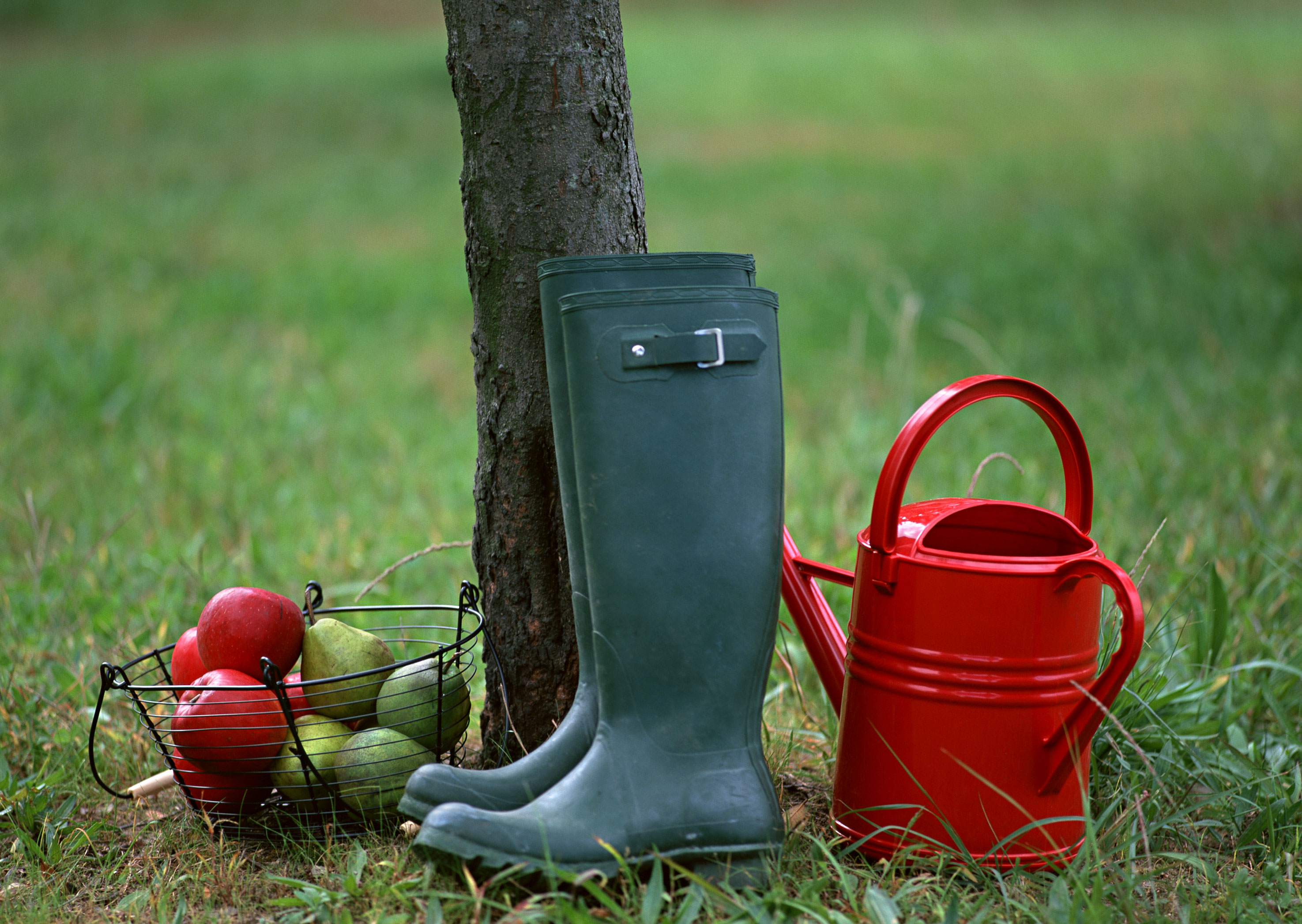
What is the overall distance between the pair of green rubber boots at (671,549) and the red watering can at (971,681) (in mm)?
205

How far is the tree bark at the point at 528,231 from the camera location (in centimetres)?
169

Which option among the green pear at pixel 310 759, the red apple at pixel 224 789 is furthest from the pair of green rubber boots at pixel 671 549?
the red apple at pixel 224 789

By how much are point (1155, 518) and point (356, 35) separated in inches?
808

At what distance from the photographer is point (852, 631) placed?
5.47 ft

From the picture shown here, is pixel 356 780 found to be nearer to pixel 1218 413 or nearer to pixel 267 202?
pixel 1218 413

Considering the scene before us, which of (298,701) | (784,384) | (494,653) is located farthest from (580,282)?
(784,384)

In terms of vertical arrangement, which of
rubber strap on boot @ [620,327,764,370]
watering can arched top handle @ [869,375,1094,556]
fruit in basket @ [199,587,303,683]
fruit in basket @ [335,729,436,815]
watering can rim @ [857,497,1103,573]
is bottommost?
fruit in basket @ [335,729,436,815]

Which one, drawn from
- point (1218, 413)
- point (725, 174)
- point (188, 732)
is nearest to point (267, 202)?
point (725, 174)

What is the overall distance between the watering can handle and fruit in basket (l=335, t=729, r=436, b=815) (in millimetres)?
935

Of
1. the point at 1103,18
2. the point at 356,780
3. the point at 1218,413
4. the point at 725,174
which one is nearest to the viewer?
the point at 356,780

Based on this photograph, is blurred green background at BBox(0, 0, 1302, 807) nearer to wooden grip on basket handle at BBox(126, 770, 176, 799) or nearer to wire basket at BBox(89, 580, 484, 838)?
wooden grip on basket handle at BBox(126, 770, 176, 799)

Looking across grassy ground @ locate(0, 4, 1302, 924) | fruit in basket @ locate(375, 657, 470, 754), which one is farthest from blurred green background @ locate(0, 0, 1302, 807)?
fruit in basket @ locate(375, 657, 470, 754)

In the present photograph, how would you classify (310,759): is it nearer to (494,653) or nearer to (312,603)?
(494,653)

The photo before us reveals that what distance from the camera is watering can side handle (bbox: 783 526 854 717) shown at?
179cm
